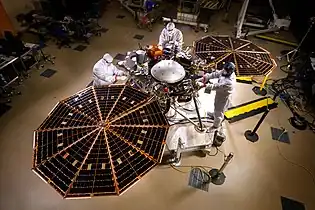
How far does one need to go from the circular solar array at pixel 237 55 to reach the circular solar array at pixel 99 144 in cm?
196

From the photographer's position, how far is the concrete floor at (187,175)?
3.83m

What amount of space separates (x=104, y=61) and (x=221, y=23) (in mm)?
5637

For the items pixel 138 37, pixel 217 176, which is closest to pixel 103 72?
pixel 217 176

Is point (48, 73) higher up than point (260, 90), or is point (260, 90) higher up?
point (260, 90)

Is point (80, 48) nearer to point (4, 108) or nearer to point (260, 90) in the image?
point (4, 108)

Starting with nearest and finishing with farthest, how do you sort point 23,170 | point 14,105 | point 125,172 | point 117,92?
point 125,172, point 117,92, point 23,170, point 14,105

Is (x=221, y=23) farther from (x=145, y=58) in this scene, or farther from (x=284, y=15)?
(x=145, y=58)

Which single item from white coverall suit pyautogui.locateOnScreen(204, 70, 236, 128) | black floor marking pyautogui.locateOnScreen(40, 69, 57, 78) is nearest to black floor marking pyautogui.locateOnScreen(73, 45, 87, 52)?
black floor marking pyautogui.locateOnScreen(40, 69, 57, 78)

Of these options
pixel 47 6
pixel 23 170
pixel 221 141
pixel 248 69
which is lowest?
pixel 23 170

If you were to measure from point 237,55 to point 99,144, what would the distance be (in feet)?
10.5

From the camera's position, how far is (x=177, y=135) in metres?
4.47

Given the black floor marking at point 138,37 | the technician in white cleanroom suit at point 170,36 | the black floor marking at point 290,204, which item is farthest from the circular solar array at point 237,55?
the black floor marking at point 138,37

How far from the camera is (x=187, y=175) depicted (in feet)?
13.7

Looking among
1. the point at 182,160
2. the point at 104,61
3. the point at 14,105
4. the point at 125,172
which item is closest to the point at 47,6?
the point at 14,105
